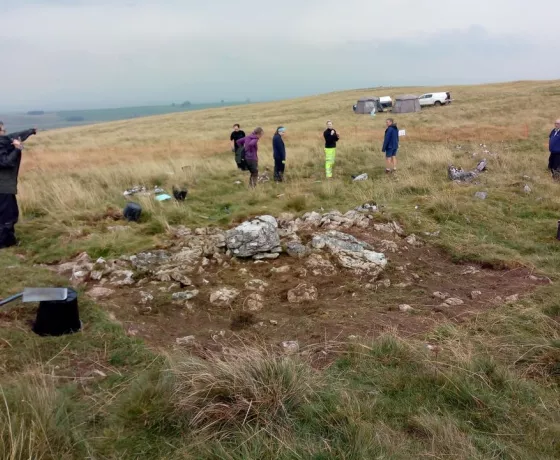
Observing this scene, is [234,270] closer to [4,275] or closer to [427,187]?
[4,275]

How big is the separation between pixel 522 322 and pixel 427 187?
20.3 ft

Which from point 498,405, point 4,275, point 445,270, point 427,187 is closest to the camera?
point 498,405

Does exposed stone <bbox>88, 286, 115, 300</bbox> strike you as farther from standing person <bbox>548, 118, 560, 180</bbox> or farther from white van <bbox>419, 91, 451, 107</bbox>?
white van <bbox>419, 91, 451, 107</bbox>

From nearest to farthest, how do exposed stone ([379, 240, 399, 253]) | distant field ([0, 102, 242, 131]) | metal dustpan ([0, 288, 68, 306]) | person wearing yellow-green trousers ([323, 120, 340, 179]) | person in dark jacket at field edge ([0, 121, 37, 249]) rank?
1. metal dustpan ([0, 288, 68, 306])
2. exposed stone ([379, 240, 399, 253])
3. person in dark jacket at field edge ([0, 121, 37, 249])
4. person wearing yellow-green trousers ([323, 120, 340, 179])
5. distant field ([0, 102, 242, 131])

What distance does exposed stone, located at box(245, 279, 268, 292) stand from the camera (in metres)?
5.77

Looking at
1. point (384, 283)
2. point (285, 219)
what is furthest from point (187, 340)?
point (285, 219)

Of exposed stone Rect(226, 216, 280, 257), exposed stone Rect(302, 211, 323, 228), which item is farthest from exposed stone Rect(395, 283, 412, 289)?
exposed stone Rect(302, 211, 323, 228)

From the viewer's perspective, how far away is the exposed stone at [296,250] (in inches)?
260

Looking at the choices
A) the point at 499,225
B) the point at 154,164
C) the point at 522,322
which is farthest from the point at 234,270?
the point at 154,164

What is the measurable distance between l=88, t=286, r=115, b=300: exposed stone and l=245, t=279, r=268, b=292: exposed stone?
1649 millimetres

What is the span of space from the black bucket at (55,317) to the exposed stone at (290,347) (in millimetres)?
2050

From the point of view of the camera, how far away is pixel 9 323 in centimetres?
457

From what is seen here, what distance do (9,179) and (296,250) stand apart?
187 inches

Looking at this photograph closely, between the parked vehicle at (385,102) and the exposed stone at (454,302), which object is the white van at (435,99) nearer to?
the parked vehicle at (385,102)
